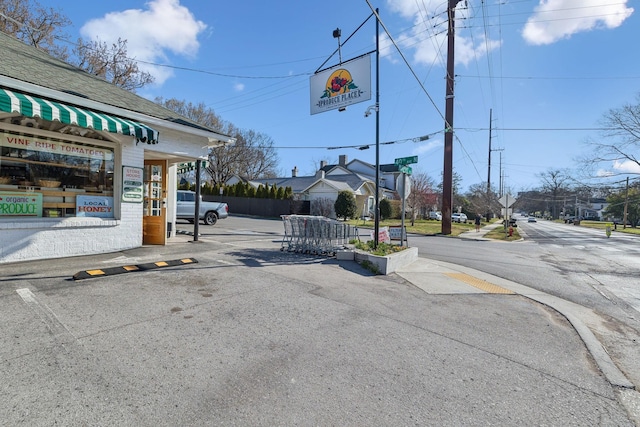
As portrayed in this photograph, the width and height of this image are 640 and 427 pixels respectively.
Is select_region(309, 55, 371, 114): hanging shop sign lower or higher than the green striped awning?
higher

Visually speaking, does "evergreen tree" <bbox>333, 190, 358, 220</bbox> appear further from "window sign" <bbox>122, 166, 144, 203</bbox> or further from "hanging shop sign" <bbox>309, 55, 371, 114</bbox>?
"window sign" <bbox>122, 166, 144, 203</bbox>

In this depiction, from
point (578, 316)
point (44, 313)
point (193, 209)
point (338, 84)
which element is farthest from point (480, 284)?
point (193, 209)

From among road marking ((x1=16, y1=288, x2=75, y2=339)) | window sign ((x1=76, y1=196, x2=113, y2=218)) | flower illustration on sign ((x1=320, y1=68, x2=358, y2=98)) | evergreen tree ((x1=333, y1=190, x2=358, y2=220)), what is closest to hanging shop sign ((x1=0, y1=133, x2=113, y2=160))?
window sign ((x1=76, y1=196, x2=113, y2=218))

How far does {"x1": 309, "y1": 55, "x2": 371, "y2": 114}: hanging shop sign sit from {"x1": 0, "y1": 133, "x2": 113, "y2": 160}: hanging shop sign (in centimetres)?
651

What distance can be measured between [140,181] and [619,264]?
54.5 ft

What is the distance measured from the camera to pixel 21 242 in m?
6.44

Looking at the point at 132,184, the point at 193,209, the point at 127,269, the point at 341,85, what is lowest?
the point at 127,269

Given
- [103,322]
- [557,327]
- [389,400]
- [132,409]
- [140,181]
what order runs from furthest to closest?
1. [140,181]
2. [557,327]
3. [103,322]
4. [389,400]
5. [132,409]

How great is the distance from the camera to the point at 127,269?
241 inches

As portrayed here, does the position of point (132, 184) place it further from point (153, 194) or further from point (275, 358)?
point (275, 358)

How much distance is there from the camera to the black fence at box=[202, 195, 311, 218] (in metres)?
30.7

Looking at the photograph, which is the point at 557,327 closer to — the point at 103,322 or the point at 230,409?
the point at 230,409

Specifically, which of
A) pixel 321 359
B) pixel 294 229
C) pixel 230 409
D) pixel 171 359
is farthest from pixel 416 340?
pixel 294 229

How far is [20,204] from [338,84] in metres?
8.74
